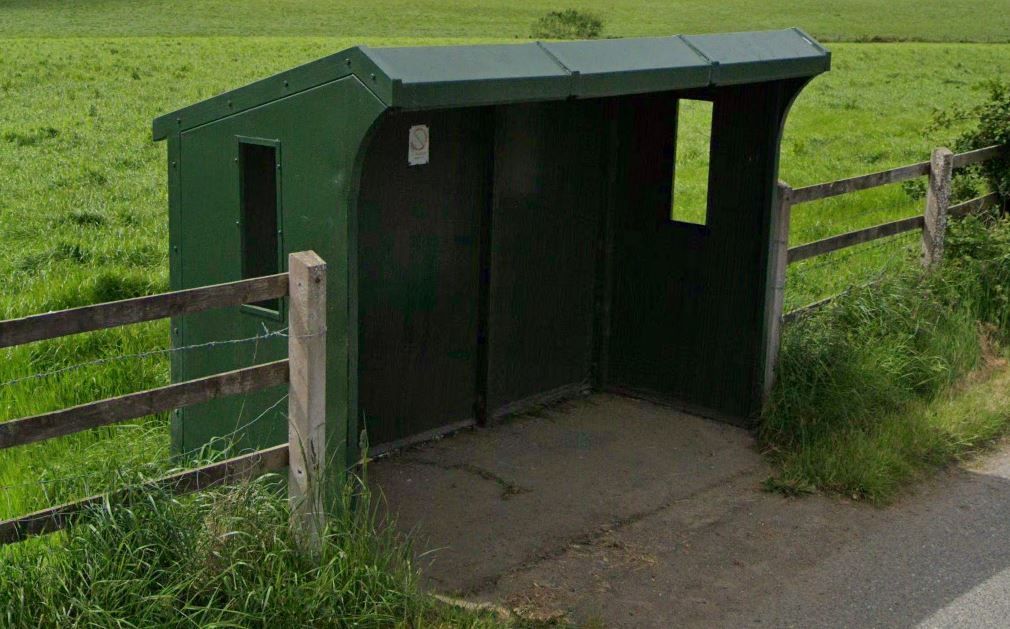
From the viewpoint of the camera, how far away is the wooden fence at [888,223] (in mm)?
8039

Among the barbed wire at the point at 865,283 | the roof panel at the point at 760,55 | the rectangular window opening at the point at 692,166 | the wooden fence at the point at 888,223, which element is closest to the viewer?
the roof panel at the point at 760,55

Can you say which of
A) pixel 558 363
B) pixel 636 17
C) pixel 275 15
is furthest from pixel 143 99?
pixel 636 17

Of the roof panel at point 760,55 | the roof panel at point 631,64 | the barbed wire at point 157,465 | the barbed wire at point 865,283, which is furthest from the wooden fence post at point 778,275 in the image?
the barbed wire at point 157,465

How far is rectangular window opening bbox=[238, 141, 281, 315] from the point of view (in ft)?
20.5

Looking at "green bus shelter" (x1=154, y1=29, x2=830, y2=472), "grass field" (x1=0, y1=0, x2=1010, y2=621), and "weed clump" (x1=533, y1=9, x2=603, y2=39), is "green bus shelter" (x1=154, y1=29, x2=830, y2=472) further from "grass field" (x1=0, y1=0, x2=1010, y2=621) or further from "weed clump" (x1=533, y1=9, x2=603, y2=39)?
"weed clump" (x1=533, y1=9, x2=603, y2=39)

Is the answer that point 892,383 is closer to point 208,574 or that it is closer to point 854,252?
point 854,252

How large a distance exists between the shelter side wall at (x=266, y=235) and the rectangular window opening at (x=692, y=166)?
3.70m

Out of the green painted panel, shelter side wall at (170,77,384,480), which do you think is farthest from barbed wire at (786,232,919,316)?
shelter side wall at (170,77,384,480)

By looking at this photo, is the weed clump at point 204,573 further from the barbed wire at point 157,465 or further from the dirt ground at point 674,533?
the dirt ground at point 674,533

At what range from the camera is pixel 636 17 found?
75375 mm

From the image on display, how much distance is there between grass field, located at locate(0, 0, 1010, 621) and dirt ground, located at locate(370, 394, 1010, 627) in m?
1.60

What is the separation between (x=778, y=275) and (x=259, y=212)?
127 inches

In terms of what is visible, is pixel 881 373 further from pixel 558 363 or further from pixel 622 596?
pixel 622 596

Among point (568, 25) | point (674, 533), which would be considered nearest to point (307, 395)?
point (674, 533)
